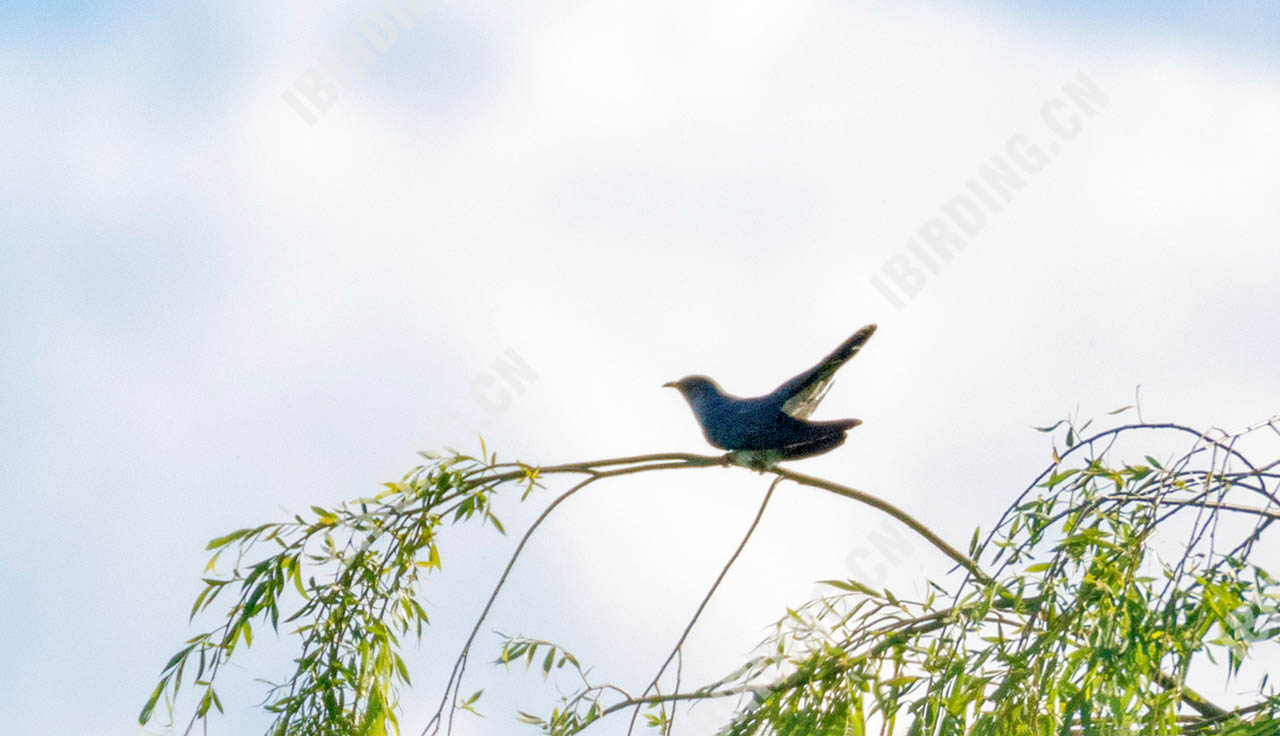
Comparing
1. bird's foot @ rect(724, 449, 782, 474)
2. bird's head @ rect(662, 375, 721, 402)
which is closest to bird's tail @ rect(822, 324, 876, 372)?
bird's foot @ rect(724, 449, 782, 474)

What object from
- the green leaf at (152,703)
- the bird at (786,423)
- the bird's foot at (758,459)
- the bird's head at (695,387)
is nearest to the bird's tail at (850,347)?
the bird at (786,423)

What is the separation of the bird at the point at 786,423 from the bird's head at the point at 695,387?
276 mm

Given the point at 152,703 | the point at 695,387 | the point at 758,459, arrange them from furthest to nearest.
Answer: the point at 695,387, the point at 758,459, the point at 152,703

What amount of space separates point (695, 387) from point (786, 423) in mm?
861

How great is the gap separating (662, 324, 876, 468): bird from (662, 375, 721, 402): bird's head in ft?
0.91

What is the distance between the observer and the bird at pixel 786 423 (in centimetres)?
369

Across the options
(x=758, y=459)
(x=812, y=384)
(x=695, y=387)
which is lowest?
(x=758, y=459)

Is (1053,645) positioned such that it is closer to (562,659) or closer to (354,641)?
(562,659)

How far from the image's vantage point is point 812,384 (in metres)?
3.89

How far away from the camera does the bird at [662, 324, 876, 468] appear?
12.1ft

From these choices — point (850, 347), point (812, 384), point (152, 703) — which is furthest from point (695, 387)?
point (152, 703)

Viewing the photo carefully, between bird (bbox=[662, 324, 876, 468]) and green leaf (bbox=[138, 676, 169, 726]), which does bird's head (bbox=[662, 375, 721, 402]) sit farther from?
green leaf (bbox=[138, 676, 169, 726])

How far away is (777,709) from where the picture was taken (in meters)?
2.85

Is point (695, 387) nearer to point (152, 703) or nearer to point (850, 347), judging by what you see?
point (850, 347)
